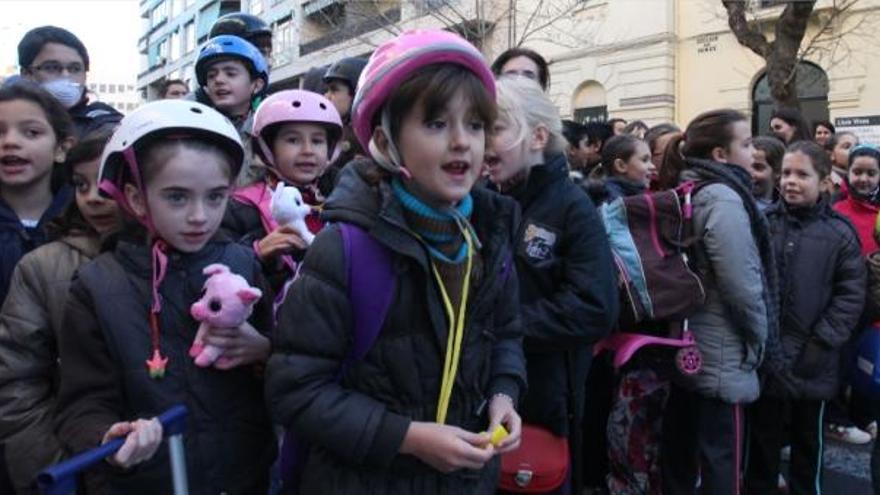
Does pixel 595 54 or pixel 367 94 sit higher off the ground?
pixel 595 54

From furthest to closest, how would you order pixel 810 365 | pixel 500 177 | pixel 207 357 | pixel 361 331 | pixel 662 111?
pixel 662 111 → pixel 810 365 → pixel 500 177 → pixel 207 357 → pixel 361 331

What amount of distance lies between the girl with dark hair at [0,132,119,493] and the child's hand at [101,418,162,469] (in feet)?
1.38

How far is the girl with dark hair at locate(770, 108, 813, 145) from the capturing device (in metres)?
7.13

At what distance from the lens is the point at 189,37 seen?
2106 inches

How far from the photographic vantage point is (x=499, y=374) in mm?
2059

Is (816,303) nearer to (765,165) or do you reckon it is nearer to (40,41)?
(765,165)

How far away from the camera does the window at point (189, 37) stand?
172 ft

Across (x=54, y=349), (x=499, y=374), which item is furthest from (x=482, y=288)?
(x=54, y=349)

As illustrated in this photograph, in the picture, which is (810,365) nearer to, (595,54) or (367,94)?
(367,94)

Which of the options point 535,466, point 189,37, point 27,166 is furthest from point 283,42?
point 535,466

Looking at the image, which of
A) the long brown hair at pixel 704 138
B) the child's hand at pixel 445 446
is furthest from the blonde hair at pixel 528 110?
the child's hand at pixel 445 446

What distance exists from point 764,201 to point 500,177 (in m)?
3.01

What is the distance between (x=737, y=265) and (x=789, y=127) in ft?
15.3

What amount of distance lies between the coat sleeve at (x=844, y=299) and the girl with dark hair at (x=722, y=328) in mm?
582
